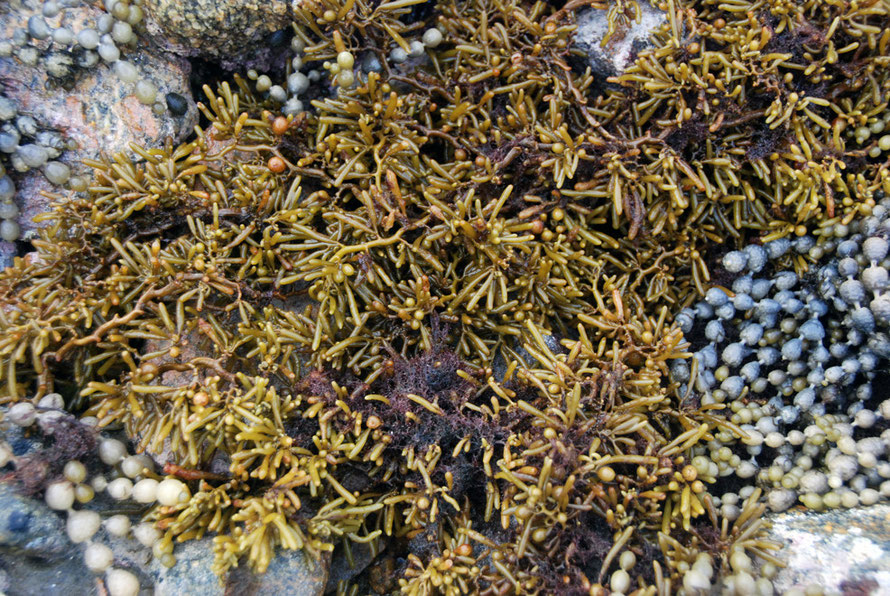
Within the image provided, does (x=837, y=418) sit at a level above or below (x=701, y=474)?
above

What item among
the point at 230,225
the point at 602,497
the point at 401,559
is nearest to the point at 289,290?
the point at 230,225

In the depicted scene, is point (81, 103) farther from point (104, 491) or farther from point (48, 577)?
point (48, 577)

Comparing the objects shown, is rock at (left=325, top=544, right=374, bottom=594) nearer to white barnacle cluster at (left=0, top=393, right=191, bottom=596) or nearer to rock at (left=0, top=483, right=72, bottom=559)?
white barnacle cluster at (left=0, top=393, right=191, bottom=596)

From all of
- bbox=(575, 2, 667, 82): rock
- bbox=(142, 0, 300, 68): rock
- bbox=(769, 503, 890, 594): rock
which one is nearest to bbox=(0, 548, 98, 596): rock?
bbox=(142, 0, 300, 68): rock

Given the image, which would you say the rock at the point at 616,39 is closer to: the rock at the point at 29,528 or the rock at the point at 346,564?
the rock at the point at 346,564

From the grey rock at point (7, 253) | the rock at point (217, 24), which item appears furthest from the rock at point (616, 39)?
the grey rock at point (7, 253)

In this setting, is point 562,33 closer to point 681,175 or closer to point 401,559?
point 681,175

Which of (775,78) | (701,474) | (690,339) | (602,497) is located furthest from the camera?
(690,339)
